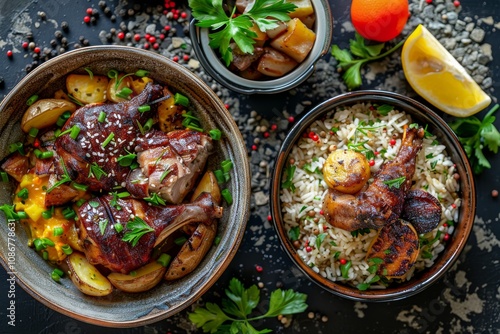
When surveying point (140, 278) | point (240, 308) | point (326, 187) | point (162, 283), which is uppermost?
point (326, 187)

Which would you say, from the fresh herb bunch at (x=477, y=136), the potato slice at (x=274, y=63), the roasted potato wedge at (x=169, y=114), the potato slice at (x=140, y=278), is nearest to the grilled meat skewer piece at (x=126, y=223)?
the potato slice at (x=140, y=278)

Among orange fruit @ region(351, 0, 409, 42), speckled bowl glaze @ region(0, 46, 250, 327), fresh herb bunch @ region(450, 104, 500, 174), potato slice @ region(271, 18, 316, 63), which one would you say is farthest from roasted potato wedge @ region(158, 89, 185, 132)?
fresh herb bunch @ region(450, 104, 500, 174)

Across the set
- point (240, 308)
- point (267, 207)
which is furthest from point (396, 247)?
point (240, 308)

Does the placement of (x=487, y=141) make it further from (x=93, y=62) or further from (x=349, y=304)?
(x=93, y=62)

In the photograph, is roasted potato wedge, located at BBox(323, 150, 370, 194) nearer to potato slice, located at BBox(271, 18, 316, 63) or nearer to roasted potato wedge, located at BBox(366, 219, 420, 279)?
roasted potato wedge, located at BBox(366, 219, 420, 279)

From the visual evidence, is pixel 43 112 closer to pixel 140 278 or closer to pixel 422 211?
pixel 140 278

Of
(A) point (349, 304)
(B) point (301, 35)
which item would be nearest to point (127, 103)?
(B) point (301, 35)

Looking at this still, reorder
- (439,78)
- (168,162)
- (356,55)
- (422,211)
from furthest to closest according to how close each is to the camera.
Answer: (356,55) < (439,78) < (422,211) < (168,162)
